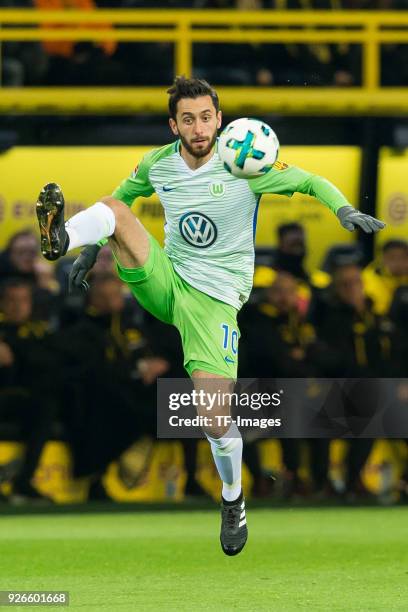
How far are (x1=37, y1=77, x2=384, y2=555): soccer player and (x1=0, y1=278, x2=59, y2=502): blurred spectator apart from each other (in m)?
4.29

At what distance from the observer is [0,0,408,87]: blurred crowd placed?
47.8 ft

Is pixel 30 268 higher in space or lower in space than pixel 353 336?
higher

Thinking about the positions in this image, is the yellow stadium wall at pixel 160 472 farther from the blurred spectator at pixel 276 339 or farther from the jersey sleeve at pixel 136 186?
the jersey sleeve at pixel 136 186

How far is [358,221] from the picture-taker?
7.93 meters

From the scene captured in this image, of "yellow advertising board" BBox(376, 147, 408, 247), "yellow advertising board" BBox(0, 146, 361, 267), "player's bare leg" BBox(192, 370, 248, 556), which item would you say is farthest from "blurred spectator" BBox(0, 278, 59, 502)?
"player's bare leg" BBox(192, 370, 248, 556)

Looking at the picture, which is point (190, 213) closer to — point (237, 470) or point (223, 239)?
point (223, 239)

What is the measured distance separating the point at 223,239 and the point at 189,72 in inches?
213

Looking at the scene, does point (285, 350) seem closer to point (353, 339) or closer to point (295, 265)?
point (353, 339)

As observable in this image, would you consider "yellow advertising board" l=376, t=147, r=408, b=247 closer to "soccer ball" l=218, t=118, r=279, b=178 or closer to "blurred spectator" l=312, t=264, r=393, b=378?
"blurred spectator" l=312, t=264, r=393, b=378

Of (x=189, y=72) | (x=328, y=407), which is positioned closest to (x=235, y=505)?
(x=328, y=407)

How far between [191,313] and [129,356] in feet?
14.9

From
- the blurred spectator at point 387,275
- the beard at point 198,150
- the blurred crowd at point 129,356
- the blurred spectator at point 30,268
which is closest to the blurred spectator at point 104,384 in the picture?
the blurred crowd at point 129,356

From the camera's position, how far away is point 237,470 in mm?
9000

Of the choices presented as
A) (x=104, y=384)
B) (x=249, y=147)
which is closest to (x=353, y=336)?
(x=104, y=384)
